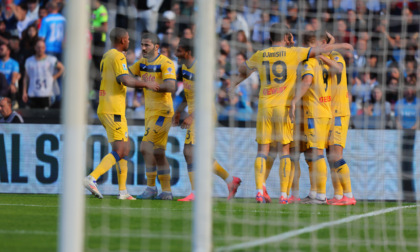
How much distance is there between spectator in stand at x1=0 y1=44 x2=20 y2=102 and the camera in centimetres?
→ 1291

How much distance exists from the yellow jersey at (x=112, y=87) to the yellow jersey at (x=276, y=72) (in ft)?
5.26

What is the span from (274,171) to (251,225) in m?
3.73

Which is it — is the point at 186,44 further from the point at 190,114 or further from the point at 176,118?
the point at 176,118

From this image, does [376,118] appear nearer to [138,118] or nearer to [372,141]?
[372,141]

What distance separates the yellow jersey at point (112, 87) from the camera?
10.1 metres

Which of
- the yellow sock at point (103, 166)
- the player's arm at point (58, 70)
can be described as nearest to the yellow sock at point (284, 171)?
the yellow sock at point (103, 166)

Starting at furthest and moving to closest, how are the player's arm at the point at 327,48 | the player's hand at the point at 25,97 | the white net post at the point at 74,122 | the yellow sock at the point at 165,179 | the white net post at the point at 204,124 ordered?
1. the player's hand at the point at 25,97
2. the yellow sock at the point at 165,179
3. the player's arm at the point at 327,48
4. the white net post at the point at 204,124
5. the white net post at the point at 74,122

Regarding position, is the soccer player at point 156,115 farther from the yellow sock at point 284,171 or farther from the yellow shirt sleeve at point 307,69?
the yellow shirt sleeve at point 307,69

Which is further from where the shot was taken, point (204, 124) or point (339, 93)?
point (339, 93)

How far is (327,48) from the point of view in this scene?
9.41 meters

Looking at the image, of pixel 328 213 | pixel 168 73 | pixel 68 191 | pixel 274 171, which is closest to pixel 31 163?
pixel 168 73

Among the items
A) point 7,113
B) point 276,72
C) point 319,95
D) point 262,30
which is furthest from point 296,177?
point 7,113

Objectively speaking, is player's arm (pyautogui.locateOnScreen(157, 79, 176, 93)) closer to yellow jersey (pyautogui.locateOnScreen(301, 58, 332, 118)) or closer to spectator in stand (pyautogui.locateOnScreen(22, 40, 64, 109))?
yellow jersey (pyautogui.locateOnScreen(301, 58, 332, 118))

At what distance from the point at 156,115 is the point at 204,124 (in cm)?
526
